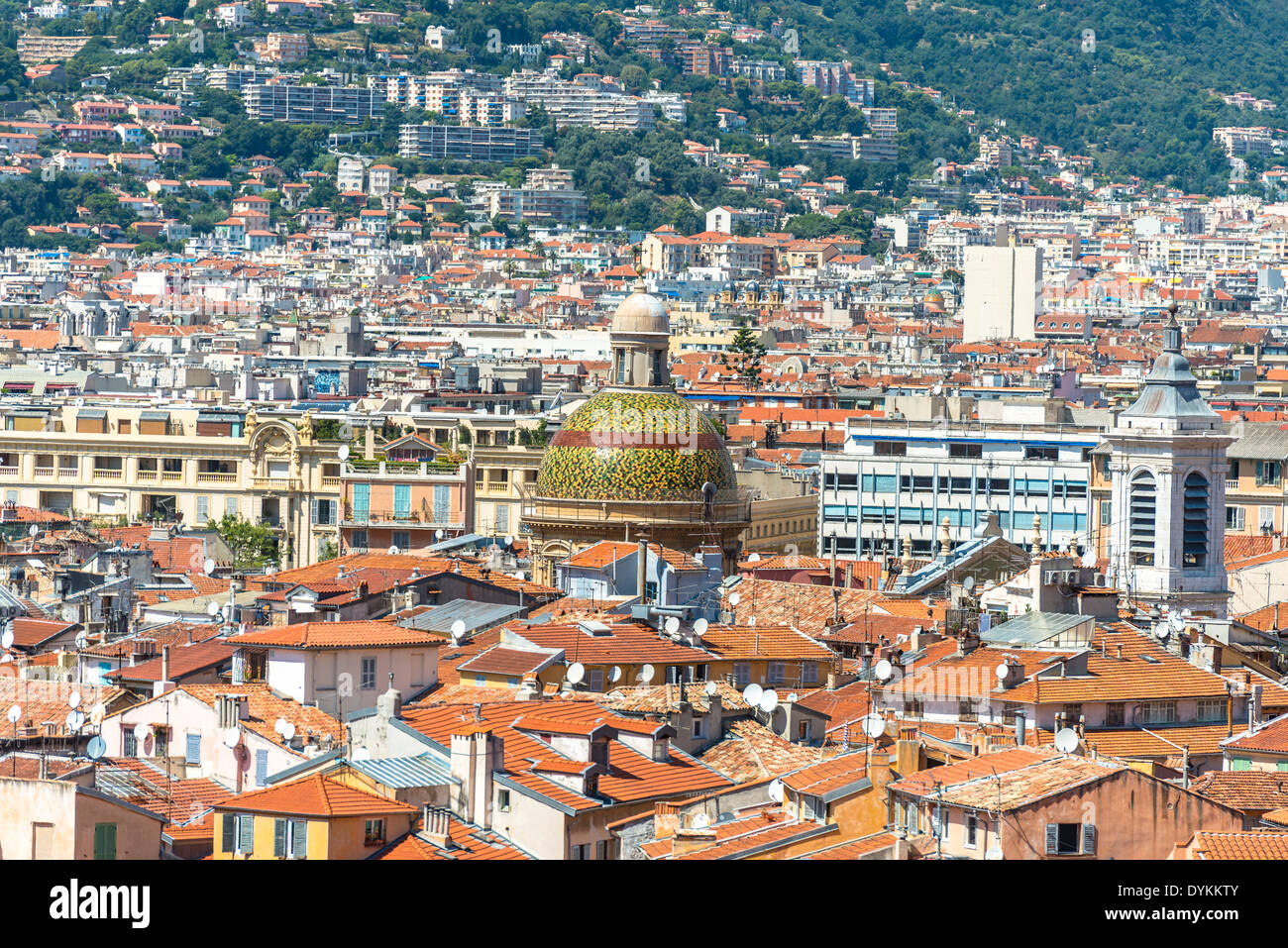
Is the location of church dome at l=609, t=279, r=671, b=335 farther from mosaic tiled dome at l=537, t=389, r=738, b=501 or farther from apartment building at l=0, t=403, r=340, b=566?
apartment building at l=0, t=403, r=340, b=566

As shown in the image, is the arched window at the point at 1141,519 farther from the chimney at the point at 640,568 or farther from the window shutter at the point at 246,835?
the window shutter at the point at 246,835

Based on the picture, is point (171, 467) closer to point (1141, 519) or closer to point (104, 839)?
point (1141, 519)

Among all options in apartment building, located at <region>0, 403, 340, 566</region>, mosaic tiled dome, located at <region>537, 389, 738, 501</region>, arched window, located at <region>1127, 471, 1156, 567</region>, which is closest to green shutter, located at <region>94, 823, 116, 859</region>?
arched window, located at <region>1127, 471, 1156, 567</region>

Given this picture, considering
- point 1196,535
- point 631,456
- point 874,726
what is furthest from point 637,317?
point 874,726

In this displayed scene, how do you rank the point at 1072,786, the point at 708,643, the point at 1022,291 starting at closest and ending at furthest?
the point at 1072,786, the point at 708,643, the point at 1022,291
